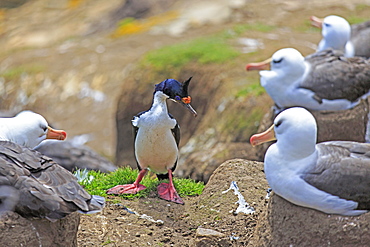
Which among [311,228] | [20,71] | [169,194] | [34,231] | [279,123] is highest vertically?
[279,123]

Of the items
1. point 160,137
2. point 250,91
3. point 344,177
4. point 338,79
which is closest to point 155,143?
point 160,137

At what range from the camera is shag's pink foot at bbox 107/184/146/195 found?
21.0 ft

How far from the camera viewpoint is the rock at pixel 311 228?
4.70 meters

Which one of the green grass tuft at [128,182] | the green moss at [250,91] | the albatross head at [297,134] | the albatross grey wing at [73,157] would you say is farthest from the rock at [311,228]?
the green moss at [250,91]

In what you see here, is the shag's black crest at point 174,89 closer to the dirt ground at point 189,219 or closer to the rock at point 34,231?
the dirt ground at point 189,219

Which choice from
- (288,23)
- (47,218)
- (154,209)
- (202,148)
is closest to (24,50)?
(288,23)

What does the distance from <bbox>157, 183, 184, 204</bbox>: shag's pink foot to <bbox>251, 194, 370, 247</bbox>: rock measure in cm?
156

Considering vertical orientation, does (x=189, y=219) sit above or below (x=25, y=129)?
below

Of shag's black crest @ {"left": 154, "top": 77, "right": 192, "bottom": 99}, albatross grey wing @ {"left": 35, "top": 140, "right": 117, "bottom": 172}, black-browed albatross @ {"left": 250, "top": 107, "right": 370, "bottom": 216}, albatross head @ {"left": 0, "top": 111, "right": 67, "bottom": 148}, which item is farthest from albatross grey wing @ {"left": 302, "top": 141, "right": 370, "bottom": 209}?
albatross grey wing @ {"left": 35, "top": 140, "right": 117, "bottom": 172}

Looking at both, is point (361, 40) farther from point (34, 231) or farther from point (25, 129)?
point (34, 231)

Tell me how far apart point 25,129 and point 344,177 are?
300 cm

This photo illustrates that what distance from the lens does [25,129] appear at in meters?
5.97

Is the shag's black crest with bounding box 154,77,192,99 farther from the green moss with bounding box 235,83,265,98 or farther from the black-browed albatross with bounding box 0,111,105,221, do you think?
the green moss with bounding box 235,83,265,98

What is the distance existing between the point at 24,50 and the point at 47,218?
13839 mm
